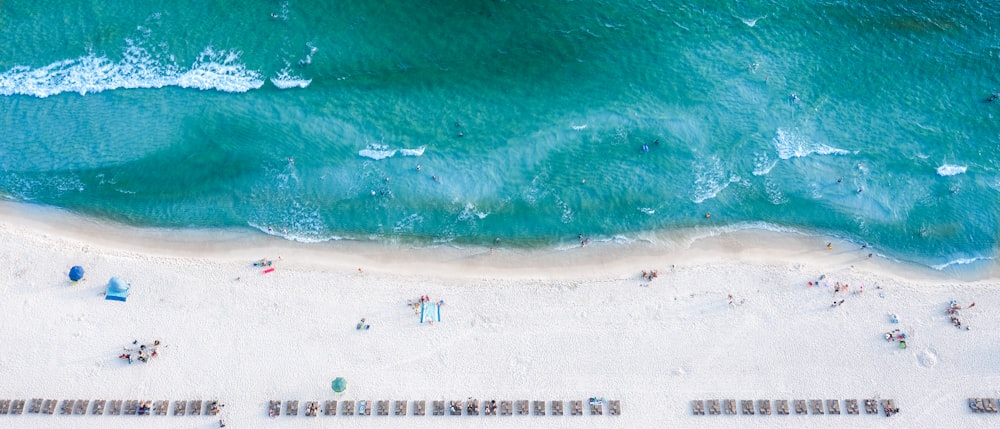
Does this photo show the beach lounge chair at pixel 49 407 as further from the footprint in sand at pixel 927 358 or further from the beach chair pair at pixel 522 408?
the footprint in sand at pixel 927 358

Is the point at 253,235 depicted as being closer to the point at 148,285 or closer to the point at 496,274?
the point at 148,285

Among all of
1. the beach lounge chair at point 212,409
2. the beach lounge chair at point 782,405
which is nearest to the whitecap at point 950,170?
the beach lounge chair at point 782,405

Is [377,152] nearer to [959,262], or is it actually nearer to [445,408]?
[445,408]

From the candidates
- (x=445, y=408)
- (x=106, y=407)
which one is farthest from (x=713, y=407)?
(x=106, y=407)

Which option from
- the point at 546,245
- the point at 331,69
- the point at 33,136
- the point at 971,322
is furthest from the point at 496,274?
the point at 33,136

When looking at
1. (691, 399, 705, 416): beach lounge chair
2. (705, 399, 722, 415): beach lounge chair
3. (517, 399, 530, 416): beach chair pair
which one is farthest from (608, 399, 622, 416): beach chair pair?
(705, 399, 722, 415): beach lounge chair
